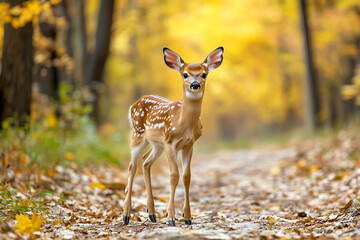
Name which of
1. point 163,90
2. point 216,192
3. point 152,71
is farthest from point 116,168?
point 163,90

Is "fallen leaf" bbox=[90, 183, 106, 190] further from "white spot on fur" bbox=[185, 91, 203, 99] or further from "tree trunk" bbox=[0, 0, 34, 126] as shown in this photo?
"white spot on fur" bbox=[185, 91, 203, 99]

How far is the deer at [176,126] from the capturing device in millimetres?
4574

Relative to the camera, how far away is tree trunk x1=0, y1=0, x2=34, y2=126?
277 inches

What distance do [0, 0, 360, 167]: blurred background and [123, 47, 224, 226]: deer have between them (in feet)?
7.51

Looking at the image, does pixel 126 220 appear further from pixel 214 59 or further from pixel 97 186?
pixel 214 59

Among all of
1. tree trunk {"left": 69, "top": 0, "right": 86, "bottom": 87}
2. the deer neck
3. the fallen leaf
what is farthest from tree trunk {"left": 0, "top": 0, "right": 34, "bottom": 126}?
tree trunk {"left": 69, "top": 0, "right": 86, "bottom": 87}

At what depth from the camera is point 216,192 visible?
766 cm

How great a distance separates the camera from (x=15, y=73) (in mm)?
7090

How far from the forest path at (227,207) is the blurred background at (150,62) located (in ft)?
4.53

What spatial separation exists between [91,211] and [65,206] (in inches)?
12.8

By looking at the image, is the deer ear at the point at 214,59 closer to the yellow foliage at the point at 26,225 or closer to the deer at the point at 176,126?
the deer at the point at 176,126

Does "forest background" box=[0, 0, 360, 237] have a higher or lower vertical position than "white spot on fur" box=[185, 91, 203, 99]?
higher

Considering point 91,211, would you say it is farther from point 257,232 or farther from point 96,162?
point 96,162

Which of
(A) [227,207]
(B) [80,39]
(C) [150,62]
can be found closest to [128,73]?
(C) [150,62]
